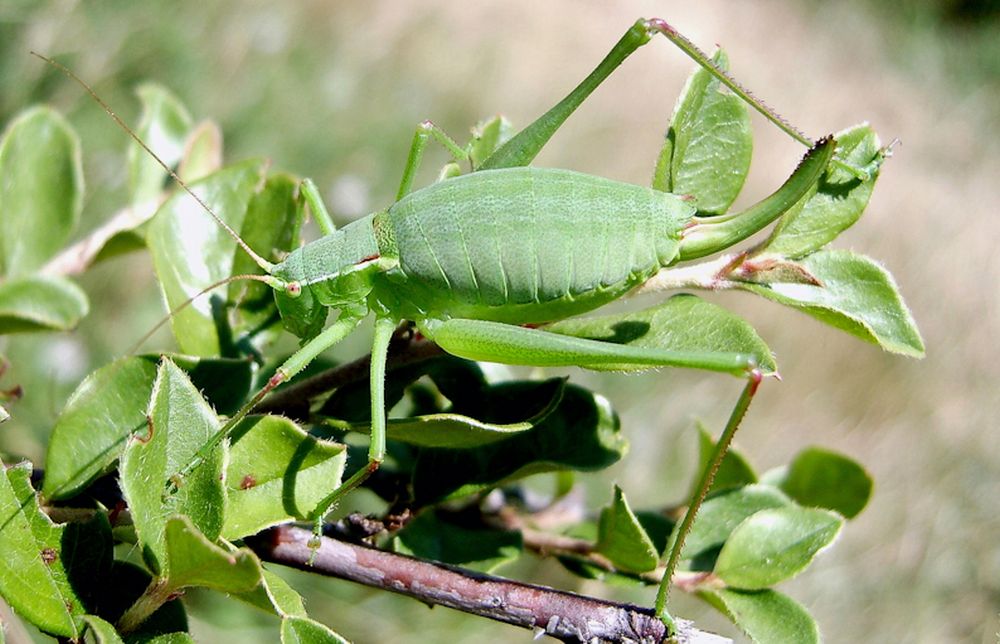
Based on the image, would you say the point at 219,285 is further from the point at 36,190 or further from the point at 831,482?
the point at 831,482

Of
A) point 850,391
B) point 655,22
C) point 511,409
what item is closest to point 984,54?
point 850,391

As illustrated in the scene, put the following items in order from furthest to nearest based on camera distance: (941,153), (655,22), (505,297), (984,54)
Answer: (984,54) → (941,153) → (655,22) → (505,297)

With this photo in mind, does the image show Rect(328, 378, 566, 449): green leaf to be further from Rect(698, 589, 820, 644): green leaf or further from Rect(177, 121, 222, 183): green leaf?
Rect(177, 121, 222, 183): green leaf

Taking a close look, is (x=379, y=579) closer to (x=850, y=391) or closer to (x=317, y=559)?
(x=317, y=559)

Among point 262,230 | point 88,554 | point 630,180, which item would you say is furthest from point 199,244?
point 630,180

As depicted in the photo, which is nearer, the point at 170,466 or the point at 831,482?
the point at 170,466

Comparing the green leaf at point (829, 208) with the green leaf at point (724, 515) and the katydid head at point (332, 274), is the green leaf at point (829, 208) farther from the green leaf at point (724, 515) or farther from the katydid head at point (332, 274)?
the katydid head at point (332, 274)

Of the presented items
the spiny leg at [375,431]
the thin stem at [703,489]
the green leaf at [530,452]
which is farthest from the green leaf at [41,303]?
the thin stem at [703,489]
